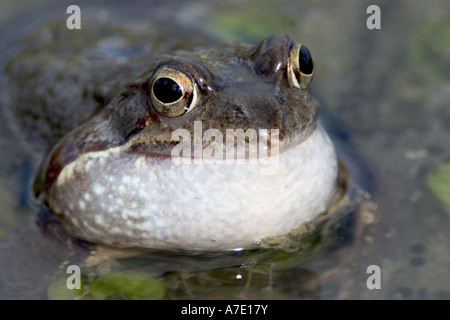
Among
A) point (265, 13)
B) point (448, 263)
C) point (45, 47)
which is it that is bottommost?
point (448, 263)

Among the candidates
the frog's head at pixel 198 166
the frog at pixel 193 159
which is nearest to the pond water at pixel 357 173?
the frog at pixel 193 159

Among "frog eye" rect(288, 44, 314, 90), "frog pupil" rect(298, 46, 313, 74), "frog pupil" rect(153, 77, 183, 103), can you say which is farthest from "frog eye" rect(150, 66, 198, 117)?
"frog pupil" rect(298, 46, 313, 74)

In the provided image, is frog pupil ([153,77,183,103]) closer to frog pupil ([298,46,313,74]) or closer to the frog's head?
the frog's head

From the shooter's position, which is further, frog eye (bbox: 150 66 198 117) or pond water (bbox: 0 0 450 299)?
pond water (bbox: 0 0 450 299)

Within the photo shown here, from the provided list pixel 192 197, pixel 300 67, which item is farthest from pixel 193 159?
pixel 300 67

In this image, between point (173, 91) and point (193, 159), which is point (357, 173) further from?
point (173, 91)
